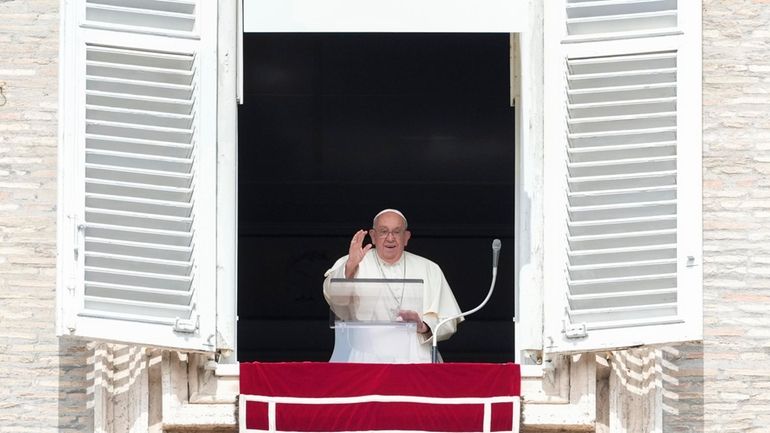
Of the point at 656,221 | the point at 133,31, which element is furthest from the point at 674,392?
the point at 133,31

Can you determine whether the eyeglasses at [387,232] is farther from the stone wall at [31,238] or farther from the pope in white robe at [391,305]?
the stone wall at [31,238]

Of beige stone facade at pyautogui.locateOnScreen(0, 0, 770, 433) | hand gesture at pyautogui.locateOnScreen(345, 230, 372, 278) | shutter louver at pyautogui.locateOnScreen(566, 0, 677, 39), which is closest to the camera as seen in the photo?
shutter louver at pyautogui.locateOnScreen(566, 0, 677, 39)

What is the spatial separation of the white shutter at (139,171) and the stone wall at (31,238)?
20.2 inches

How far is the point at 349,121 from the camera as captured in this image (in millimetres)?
15656

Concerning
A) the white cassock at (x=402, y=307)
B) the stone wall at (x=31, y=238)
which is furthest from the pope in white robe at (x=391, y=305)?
the stone wall at (x=31, y=238)

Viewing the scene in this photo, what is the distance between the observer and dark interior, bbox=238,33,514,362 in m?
15.5

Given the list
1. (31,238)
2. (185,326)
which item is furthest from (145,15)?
(185,326)

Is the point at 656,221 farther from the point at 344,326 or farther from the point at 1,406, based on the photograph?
the point at 1,406

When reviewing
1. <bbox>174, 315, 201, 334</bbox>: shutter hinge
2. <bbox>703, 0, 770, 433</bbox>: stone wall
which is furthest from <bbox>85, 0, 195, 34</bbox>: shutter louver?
<bbox>703, 0, 770, 433</bbox>: stone wall

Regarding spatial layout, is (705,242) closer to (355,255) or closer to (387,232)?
(355,255)

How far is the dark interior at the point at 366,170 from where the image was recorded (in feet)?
50.8

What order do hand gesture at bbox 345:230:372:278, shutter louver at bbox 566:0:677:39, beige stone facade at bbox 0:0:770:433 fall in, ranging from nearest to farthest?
shutter louver at bbox 566:0:677:39 → beige stone facade at bbox 0:0:770:433 → hand gesture at bbox 345:230:372:278

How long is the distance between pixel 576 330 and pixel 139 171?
1.74 m

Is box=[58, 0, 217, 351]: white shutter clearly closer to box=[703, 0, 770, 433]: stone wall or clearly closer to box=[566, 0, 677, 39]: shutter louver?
box=[566, 0, 677, 39]: shutter louver
